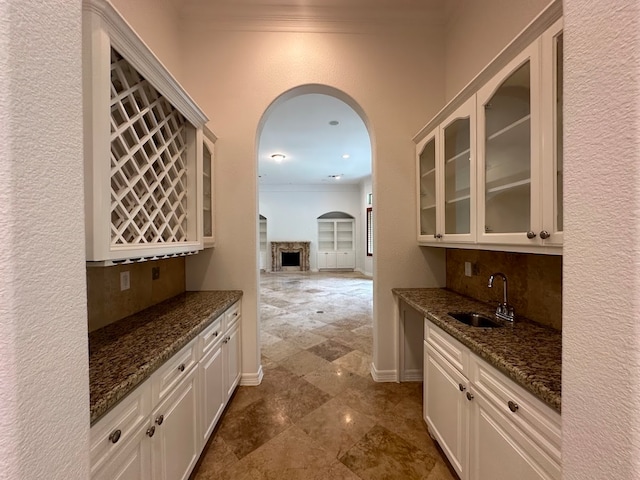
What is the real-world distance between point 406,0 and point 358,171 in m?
5.27

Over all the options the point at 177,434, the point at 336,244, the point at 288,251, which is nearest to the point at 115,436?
the point at 177,434

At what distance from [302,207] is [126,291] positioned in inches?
320

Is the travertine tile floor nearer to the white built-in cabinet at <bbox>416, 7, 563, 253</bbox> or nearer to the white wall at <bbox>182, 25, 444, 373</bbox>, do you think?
the white wall at <bbox>182, 25, 444, 373</bbox>

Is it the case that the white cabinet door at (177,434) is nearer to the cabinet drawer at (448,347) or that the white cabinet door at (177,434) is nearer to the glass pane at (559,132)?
the cabinet drawer at (448,347)

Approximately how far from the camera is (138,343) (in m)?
1.22

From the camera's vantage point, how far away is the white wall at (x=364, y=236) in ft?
28.2

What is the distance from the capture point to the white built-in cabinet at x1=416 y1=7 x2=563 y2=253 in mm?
1087

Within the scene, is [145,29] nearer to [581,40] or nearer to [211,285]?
[211,285]

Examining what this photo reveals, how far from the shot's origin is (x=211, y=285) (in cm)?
Result: 237

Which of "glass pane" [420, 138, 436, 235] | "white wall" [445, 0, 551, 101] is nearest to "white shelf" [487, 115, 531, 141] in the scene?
"glass pane" [420, 138, 436, 235]

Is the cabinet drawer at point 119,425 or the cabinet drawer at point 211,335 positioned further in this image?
the cabinet drawer at point 211,335

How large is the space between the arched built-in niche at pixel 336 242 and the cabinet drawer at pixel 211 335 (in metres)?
7.86

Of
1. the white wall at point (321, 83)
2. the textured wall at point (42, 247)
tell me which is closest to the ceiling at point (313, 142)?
the white wall at point (321, 83)

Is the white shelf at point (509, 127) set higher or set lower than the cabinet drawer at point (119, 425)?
higher
